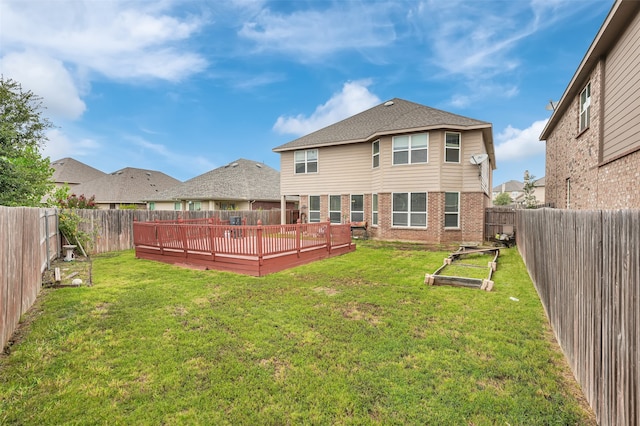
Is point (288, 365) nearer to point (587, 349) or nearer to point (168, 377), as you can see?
point (168, 377)

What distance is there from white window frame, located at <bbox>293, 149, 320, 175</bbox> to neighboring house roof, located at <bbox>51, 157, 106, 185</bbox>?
112 ft

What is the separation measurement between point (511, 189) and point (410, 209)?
273 feet

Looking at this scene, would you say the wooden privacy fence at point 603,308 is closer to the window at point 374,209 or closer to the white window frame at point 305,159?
the window at point 374,209

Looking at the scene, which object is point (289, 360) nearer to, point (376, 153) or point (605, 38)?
point (605, 38)

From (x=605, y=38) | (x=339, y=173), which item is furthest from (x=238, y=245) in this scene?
(x=605, y=38)

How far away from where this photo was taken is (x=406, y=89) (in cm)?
2219

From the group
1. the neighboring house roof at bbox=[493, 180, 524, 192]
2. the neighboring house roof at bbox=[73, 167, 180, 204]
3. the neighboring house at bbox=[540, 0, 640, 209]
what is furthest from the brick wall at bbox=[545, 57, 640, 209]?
the neighboring house roof at bbox=[493, 180, 524, 192]

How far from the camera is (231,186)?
2567 cm

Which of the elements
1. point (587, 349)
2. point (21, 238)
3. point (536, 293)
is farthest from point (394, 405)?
point (21, 238)

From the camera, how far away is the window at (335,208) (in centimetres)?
1684

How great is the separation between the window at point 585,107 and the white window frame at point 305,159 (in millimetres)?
11725

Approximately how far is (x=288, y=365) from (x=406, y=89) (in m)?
22.9

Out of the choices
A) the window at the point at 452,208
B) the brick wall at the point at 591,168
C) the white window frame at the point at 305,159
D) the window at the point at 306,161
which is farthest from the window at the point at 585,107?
the window at the point at 306,161

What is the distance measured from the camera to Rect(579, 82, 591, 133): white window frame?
9.75 metres
